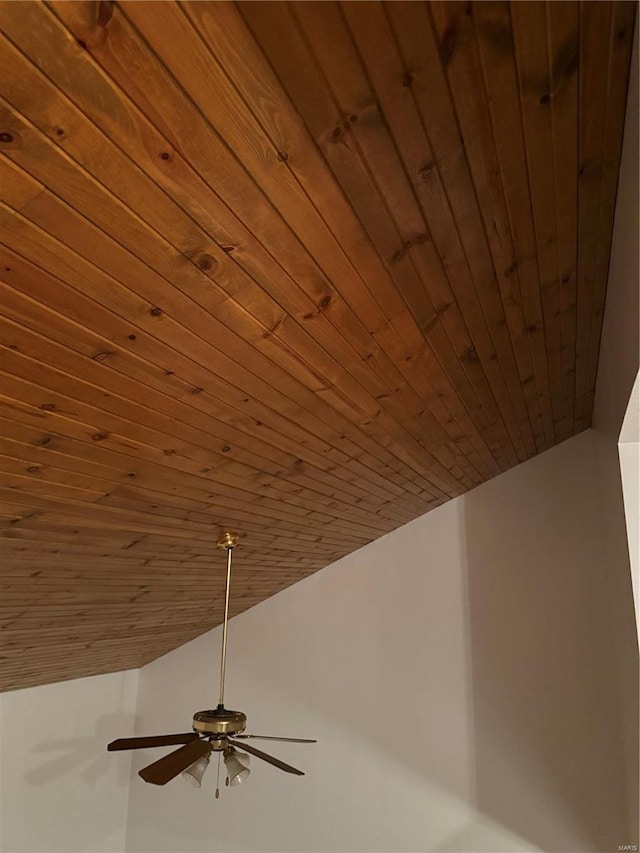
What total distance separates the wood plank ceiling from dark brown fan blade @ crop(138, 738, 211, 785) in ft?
2.36

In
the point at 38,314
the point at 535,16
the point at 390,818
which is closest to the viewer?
the point at 535,16

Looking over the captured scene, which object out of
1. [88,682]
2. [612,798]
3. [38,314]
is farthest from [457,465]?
[88,682]

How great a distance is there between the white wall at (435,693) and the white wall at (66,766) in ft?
0.57

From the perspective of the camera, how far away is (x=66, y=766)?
12.0 ft

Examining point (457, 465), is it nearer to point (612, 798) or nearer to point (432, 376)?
point (432, 376)

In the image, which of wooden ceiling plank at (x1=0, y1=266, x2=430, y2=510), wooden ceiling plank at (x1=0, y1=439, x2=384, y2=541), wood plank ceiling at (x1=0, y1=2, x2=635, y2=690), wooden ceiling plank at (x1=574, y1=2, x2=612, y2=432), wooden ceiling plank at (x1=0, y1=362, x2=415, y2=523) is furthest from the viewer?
wooden ceiling plank at (x1=0, y1=439, x2=384, y2=541)

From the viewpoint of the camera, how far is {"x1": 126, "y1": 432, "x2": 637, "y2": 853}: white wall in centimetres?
337

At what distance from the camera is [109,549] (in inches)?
90.6

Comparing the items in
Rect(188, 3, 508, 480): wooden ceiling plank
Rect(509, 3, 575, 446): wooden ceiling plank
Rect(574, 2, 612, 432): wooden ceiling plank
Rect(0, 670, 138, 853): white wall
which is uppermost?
Rect(574, 2, 612, 432): wooden ceiling plank

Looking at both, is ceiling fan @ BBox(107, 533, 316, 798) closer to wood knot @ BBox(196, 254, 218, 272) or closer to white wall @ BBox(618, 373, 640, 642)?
white wall @ BBox(618, 373, 640, 642)

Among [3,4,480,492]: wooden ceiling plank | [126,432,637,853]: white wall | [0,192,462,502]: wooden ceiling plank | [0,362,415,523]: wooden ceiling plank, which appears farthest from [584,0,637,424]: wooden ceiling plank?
[126,432,637,853]: white wall

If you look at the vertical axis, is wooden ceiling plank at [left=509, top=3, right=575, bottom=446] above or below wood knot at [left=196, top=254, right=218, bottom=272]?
above

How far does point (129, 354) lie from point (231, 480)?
908 mm

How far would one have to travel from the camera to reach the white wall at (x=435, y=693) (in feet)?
11.1
